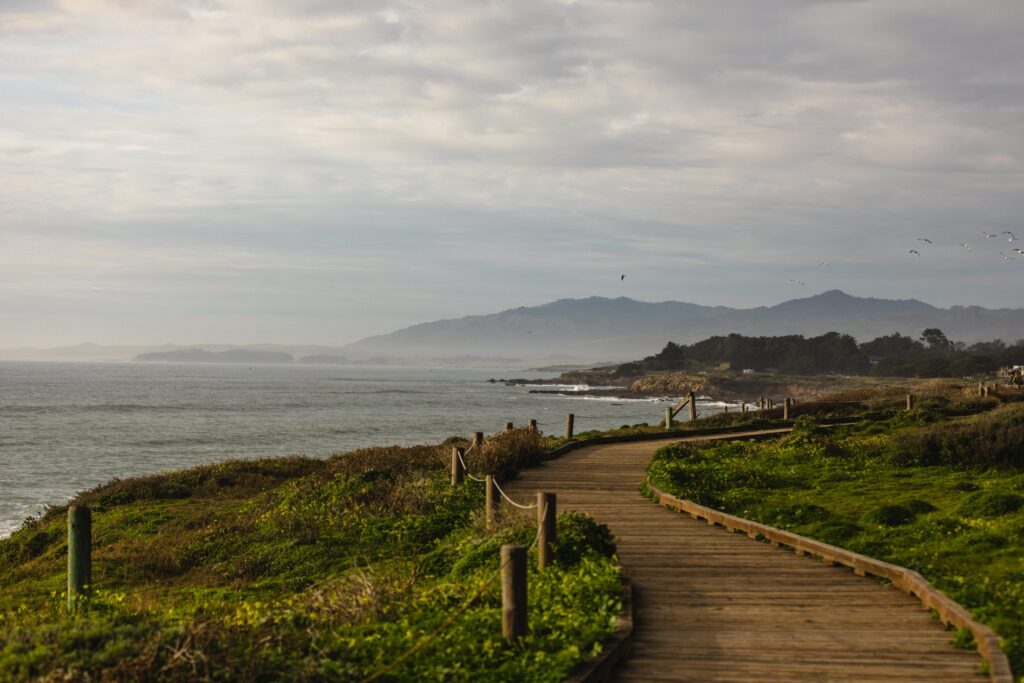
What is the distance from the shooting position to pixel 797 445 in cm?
3033

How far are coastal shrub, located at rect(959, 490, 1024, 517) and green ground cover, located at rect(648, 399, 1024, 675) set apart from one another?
19 millimetres

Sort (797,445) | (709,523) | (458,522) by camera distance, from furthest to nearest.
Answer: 1. (797,445)
2. (458,522)
3. (709,523)

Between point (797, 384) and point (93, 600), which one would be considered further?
point (797, 384)

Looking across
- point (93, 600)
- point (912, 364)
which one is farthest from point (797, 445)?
point (912, 364)

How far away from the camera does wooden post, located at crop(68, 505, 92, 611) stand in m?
14.6

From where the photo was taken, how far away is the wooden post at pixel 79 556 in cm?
1459

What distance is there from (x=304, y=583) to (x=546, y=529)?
5654mm

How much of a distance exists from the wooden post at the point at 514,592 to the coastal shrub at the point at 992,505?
11.0 metres

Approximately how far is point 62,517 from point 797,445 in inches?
899

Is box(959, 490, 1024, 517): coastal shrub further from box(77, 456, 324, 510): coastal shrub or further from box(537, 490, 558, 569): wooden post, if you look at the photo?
box(77, 456, 324, 510): coastal shrub

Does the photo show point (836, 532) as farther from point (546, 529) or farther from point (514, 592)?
point (514, 592)

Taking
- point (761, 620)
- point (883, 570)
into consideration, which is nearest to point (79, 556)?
point (761, 620)

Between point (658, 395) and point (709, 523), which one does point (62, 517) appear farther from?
point (658, 395)

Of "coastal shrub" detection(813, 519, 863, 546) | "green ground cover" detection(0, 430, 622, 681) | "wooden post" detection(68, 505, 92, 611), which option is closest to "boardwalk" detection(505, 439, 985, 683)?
"green ground cover" detection(0, 430, 622, 681)
